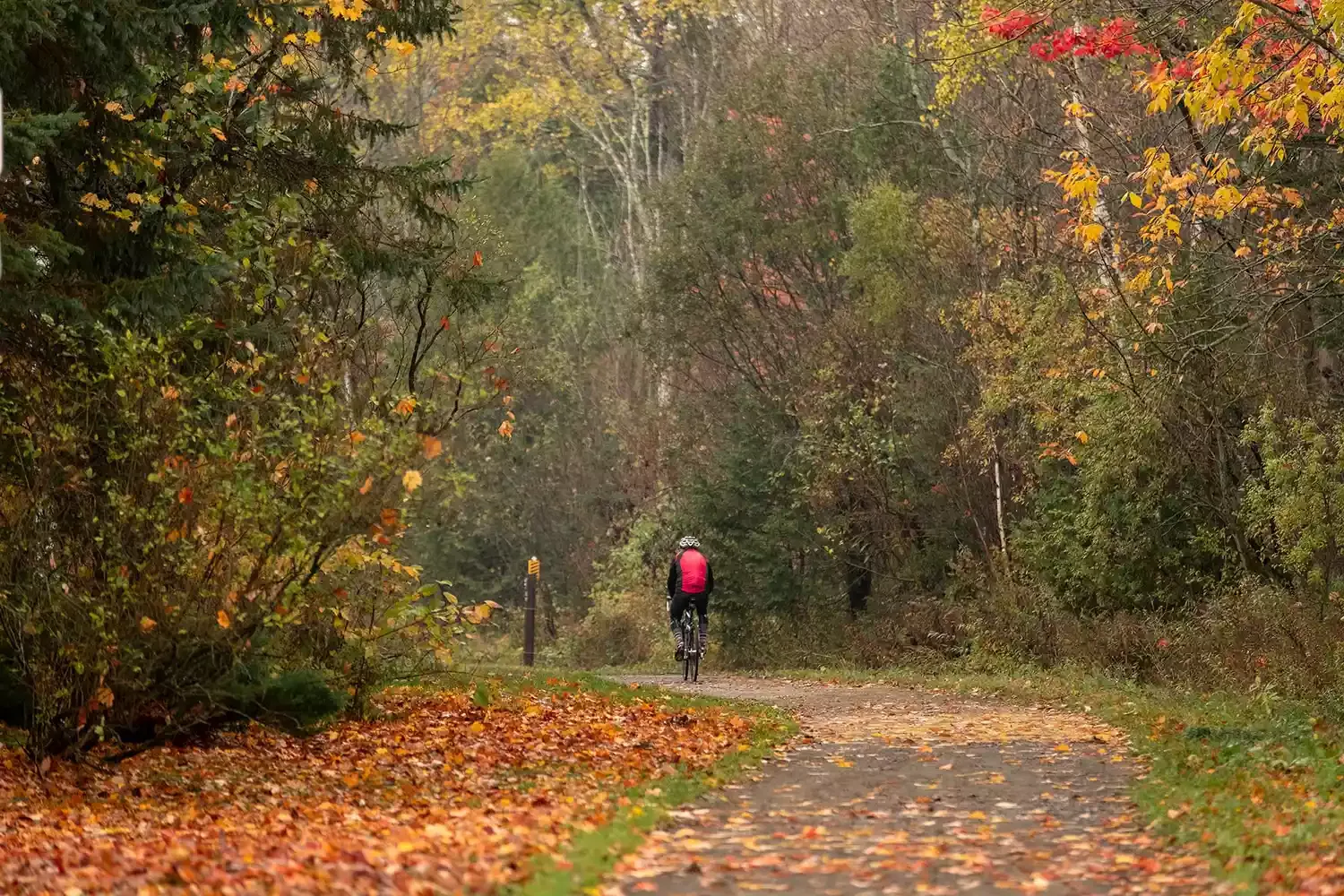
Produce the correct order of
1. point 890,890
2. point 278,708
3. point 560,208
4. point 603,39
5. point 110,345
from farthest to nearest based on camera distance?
point 560,208, point 603,39, point 278,708, point 110,345, point 890,890

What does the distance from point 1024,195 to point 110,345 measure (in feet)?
63.3

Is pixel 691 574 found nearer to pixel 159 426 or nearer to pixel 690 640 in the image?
pixel 690 640

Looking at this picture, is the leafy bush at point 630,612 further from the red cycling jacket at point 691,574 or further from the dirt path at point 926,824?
Answer: the dirt path at point 926,824

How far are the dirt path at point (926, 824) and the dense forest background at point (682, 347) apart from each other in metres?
3.47

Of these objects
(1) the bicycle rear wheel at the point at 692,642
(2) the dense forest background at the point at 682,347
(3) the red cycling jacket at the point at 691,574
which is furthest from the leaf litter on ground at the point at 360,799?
(1) the bicycle rear wheel at the point at 692,642

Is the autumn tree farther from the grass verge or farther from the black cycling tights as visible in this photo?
the black cycling tights

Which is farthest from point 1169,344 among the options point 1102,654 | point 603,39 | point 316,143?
point 603,39

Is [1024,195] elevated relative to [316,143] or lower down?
elevated

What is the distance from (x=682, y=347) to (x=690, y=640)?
46.7ft

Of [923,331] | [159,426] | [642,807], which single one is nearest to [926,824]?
[642,807]

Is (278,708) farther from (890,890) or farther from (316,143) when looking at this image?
(890,890)

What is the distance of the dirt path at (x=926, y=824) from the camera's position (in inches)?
342

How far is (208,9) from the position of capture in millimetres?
14312

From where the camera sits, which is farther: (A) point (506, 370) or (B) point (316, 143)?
(A) point (506, 370)
